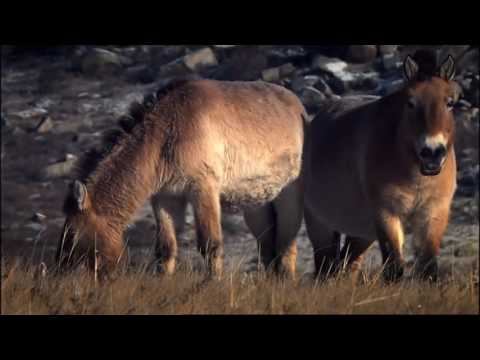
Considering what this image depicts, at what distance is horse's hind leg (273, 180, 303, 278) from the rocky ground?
354 centimetres

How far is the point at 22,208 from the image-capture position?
18.8 meters

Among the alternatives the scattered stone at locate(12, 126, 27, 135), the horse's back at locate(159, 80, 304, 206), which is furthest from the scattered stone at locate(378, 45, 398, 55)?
the scattered stone at locate(12, 126, 27, 135)

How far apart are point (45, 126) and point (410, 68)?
15097mm

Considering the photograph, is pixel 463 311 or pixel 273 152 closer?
pixel 463 311

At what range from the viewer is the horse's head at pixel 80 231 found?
7.69 meters

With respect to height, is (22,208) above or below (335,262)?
below

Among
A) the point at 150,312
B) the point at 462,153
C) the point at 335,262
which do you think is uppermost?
the point at 150,312

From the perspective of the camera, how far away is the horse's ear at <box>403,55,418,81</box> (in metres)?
7.82

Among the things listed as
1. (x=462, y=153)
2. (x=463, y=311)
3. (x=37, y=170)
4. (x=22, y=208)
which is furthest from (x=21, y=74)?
(x=463, y=311)

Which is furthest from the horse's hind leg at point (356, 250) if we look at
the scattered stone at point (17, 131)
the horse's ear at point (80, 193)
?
the scattered stone at point (17, 131)

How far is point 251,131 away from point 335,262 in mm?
2052

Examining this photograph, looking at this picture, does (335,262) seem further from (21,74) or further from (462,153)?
(21,74)

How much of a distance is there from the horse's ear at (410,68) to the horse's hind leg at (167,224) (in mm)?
2633

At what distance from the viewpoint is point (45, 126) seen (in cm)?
2144
